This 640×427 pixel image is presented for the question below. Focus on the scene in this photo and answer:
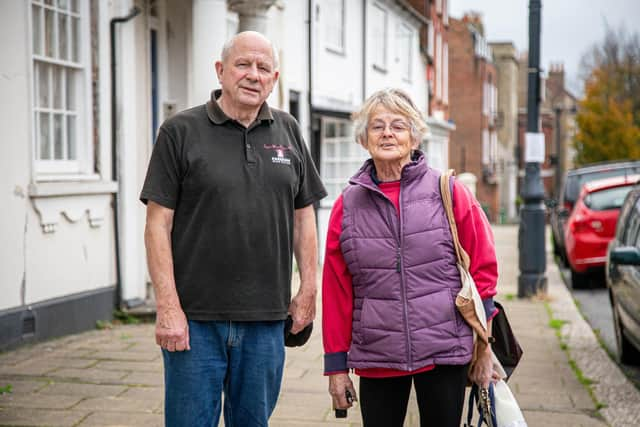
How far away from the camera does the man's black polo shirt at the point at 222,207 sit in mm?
3193

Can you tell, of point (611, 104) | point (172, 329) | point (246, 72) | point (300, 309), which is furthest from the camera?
point (611, 104)

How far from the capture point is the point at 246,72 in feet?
10.8

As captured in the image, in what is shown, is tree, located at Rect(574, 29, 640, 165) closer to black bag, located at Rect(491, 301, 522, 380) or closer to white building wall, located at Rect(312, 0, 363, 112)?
white building wall, located at Rect(312, 0, 363, 112)

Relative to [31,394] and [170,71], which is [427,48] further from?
[31,394]

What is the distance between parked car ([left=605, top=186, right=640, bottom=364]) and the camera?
640 cm

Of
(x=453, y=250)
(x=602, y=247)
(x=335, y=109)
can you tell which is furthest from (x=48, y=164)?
(x=335, y=109)

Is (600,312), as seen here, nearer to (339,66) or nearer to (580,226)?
(580,226)

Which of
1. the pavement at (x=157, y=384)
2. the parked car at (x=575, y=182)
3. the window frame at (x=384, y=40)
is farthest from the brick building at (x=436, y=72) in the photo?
the pavement at (x=157, y=384)

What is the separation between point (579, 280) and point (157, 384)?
8445 millimetres

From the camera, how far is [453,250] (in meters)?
3.28

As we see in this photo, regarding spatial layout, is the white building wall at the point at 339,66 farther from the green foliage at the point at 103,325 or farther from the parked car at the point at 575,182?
the green foliage at the point at 103,325

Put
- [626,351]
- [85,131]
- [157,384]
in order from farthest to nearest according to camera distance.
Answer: [85,131]
[626,351]
[157,384]

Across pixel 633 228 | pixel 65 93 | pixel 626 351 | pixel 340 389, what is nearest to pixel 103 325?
pixel 65 93

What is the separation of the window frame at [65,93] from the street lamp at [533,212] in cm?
549
